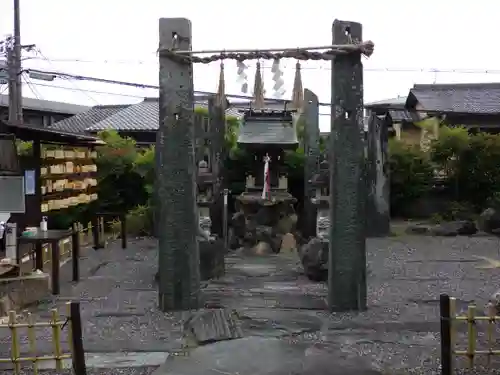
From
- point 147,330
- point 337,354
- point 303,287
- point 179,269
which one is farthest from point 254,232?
point 337,354

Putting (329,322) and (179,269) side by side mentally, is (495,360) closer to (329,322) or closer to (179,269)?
(329,322)

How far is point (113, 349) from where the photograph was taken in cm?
611

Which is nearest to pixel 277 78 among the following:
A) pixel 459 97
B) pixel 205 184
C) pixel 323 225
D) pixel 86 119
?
pixel 323 225

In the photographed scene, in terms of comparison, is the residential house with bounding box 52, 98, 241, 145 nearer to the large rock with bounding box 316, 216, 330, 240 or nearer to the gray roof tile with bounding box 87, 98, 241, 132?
the gray roof tile with bounding box 87, 98, 241, 132

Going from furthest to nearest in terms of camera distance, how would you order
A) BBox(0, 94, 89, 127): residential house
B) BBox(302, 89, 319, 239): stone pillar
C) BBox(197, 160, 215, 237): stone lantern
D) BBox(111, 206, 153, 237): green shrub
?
BBox(0, 94, 89, 127): residential house
BBox(111, 206, 153, 237): green shrub
BBox(302, 89, 319, 239): stone pillar
BBox(197, 160, 215, 237): stone lantern

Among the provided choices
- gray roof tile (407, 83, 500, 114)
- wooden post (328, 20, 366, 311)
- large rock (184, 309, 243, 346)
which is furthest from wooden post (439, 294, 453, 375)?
gray roof tile (407, 83, 500, 114)

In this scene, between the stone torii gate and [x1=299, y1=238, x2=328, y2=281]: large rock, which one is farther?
[x1=299, y1=238, x2=328, y2=281]: large rock

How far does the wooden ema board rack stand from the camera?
11984mm

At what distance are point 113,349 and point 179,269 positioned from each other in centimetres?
186

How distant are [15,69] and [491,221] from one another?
1445 centimetres

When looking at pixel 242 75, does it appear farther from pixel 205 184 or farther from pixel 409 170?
pixel 409 170

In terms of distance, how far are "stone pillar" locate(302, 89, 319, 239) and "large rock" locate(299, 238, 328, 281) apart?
17.2 feet

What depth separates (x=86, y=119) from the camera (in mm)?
30141

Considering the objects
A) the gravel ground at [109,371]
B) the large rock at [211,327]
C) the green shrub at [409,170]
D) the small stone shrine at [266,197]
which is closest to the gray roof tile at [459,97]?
the green shrub at [409,170]
